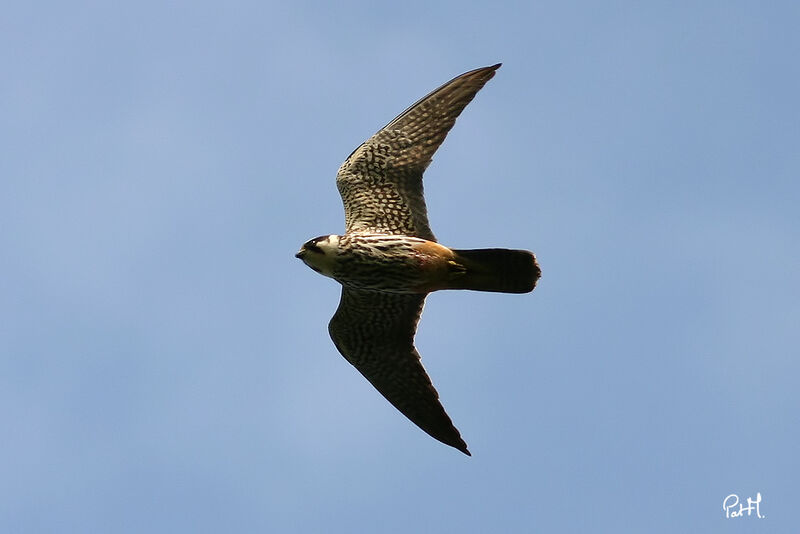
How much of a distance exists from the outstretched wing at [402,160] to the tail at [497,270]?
95 centimetres

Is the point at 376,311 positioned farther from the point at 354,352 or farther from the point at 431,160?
the point at 431,160

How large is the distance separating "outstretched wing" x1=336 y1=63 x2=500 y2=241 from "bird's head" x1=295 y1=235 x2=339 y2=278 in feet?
2.00

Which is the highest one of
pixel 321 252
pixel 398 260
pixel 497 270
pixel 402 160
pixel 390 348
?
pixel 402 160

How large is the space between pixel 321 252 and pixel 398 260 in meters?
0.89

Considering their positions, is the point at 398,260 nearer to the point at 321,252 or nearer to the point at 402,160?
the point at 321,252

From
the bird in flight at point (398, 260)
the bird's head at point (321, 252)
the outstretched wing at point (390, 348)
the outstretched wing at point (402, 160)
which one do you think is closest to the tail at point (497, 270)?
the bird in flight at point (398, 260)

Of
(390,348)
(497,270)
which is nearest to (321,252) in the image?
(390,348)

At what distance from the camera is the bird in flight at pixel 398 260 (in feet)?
44.9

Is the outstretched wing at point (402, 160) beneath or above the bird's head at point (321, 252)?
above

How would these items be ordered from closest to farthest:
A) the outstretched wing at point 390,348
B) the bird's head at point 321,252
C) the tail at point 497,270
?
the tail at point 497,270 → the bird's head at point 321,252 → the outstretched wing at point 390,348

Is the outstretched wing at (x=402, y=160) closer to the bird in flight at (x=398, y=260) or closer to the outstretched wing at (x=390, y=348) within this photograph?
the bird in flight at (x=398, y=260)

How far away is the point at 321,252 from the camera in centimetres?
1368

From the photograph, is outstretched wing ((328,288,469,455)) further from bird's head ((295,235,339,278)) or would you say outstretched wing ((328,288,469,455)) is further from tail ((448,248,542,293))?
tail ((448,248,542,293))

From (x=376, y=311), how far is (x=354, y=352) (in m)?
0.64
